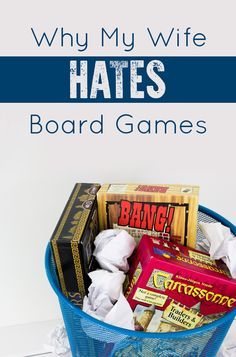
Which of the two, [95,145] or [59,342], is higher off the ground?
[95,145]

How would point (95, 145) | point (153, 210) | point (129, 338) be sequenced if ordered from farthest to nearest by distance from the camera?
point (95, 145) → point (153, 210) → point (129, 338)

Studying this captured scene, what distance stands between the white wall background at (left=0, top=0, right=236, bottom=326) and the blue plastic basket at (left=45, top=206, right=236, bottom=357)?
192mm

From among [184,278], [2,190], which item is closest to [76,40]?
[2,190]

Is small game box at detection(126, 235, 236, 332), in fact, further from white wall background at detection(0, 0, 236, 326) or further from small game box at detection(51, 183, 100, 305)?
white wall background at detection(0, 0, 236, 326)

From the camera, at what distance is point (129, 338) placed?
2.18ft

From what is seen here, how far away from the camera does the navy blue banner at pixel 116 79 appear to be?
2.72 feet

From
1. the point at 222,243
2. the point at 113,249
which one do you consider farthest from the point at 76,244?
the point at 222,243

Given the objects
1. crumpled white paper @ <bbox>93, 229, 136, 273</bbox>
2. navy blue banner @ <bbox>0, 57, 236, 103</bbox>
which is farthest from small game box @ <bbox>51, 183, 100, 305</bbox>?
navy blue banner @ <bbox>0, 57, 236, 103</bbox>

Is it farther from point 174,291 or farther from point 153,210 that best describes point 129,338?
point 153,210

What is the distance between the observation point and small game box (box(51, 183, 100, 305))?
701mm

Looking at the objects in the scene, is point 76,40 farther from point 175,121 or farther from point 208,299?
point 208,299

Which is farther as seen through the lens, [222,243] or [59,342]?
[59,342]

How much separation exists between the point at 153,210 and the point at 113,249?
0.09m

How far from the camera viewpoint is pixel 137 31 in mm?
804
